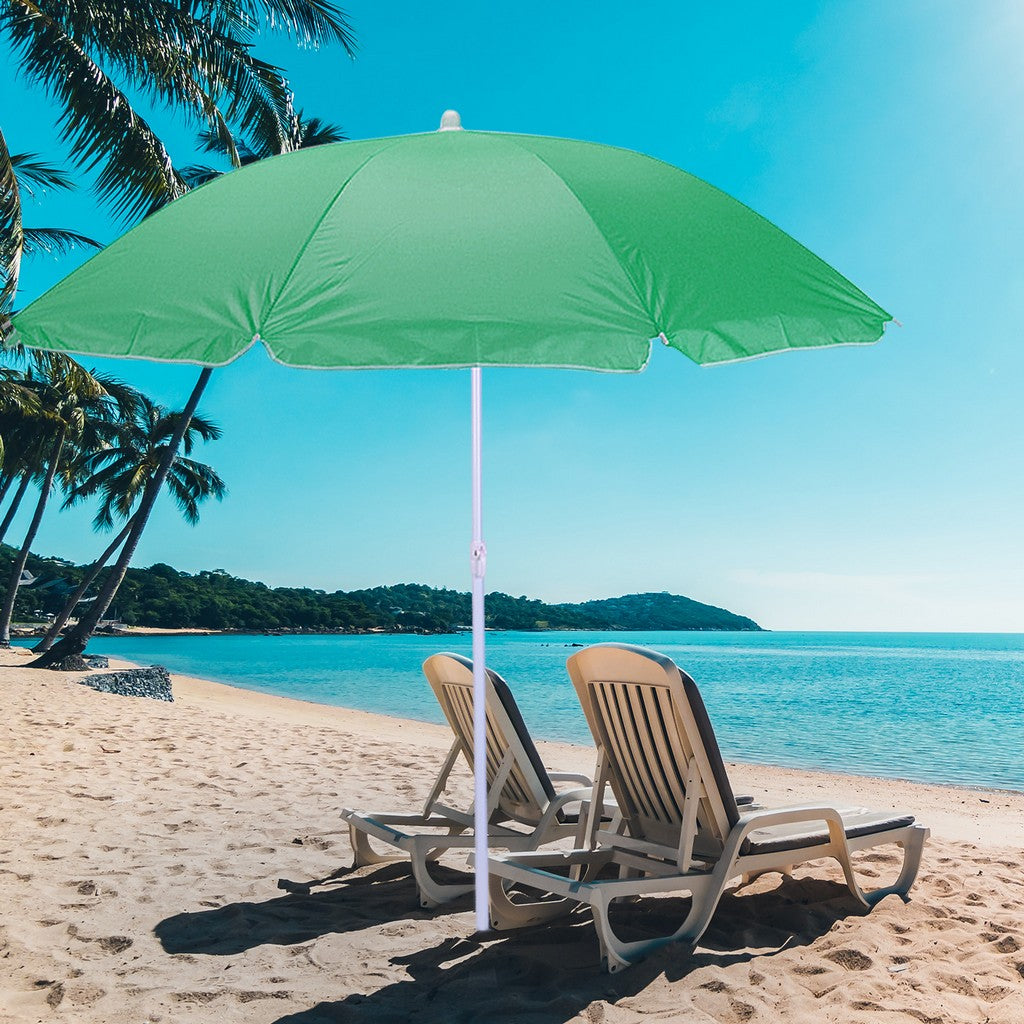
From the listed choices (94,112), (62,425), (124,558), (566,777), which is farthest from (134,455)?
(566,777)

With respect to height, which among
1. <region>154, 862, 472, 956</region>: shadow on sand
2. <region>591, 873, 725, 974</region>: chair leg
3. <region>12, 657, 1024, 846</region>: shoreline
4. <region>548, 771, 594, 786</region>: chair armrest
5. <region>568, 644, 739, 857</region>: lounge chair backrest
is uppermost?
<region>568, 644, 739, 857</region>: lounge chair backrest

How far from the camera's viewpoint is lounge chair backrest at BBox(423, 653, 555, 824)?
12.5ft

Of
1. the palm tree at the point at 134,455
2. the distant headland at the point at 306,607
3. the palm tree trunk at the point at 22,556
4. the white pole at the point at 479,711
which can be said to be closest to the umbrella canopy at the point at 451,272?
the white pole at the point at 479,711

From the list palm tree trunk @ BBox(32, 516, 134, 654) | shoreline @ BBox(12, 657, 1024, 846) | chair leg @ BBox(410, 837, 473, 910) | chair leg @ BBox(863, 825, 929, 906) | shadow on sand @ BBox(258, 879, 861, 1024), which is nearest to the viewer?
shadow on sand @ BBox(258, 879, 861, 1024)

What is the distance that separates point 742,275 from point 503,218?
Result: 26.9 inches

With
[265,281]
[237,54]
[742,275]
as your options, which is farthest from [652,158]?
[237,54]

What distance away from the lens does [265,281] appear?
2172 mm

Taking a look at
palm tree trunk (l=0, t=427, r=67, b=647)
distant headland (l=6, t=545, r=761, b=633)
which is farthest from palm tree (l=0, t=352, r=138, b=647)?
distant headland (l=6, t=545, r=761, b=633)

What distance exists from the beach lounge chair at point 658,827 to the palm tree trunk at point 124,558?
49.7 feet

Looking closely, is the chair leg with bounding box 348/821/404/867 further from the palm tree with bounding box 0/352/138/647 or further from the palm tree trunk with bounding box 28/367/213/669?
the palm tree with bounding box 0/352/138/647

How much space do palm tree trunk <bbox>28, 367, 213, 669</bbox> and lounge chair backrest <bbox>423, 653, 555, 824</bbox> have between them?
46.6 ft

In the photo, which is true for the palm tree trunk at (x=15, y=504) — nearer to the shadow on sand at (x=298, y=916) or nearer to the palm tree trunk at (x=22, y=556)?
the palm tree trunk at (x=22, y=556)

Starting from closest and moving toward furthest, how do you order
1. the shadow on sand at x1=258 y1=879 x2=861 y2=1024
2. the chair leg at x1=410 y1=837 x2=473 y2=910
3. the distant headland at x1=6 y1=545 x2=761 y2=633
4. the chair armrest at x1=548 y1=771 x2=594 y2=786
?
the shadow on sand at x1=258 y1=879 x2=861 y2=1024, the chair leg at x1=410 y1=837 x2=473 y2=910, the chair armrest at x1=548 y1=771 x2=594 y2=786, the distant headland at x1=6 y1=545 x2=761 y2=633

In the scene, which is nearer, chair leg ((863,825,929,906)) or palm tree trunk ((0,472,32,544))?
chair leg ((863,825,929,906))
